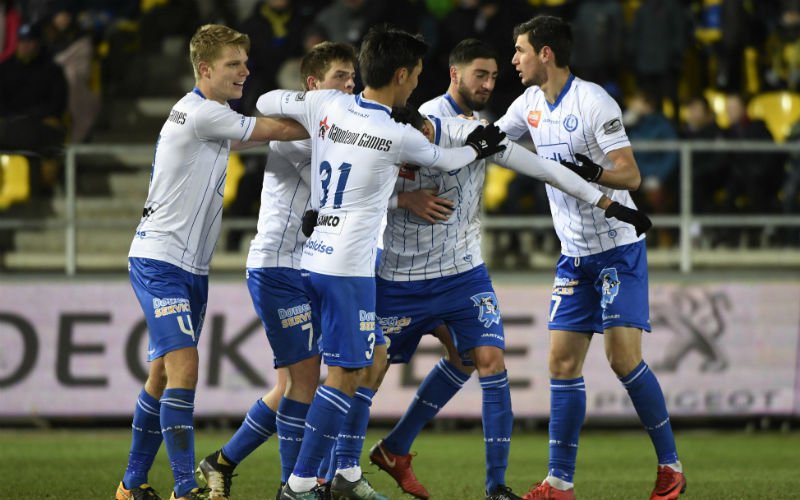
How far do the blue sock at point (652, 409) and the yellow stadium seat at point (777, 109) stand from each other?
754cm

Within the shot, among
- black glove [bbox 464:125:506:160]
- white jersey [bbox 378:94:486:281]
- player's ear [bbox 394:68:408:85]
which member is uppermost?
player's ear [bbox 394:68:408:85]

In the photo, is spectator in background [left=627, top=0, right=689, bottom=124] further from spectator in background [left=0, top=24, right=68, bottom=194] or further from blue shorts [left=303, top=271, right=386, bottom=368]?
blue shorts [left=303, top=271, right=386, bottom=368]

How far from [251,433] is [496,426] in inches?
59.9

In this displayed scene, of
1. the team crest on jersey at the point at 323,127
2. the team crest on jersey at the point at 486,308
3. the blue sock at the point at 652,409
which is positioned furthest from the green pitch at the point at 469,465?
the team crest on jersey at the point at 323,127

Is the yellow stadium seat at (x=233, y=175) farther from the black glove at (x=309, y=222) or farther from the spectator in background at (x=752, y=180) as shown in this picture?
the black glove at (x=309, y=222)

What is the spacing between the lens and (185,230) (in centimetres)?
746

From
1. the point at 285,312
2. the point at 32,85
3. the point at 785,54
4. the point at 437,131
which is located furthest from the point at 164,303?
the point at 785,54

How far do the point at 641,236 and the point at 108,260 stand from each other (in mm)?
6625

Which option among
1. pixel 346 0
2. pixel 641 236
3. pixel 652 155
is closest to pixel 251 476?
pixel 641 236

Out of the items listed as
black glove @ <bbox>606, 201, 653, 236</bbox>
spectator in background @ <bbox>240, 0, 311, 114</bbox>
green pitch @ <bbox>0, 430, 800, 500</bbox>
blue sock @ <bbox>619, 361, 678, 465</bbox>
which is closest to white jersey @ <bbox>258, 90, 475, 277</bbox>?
black glove @ <bbox>606, 201, 653, 236</bbox>

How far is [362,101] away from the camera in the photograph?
7.16 m

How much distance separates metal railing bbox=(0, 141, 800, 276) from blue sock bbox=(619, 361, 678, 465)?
463 cm

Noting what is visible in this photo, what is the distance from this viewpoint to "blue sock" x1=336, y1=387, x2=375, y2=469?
7.78 meters

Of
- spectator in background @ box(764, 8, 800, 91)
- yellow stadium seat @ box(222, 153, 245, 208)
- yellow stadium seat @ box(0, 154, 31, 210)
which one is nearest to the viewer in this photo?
yellow stadium seat @ box(0, 154, 31, 210)
